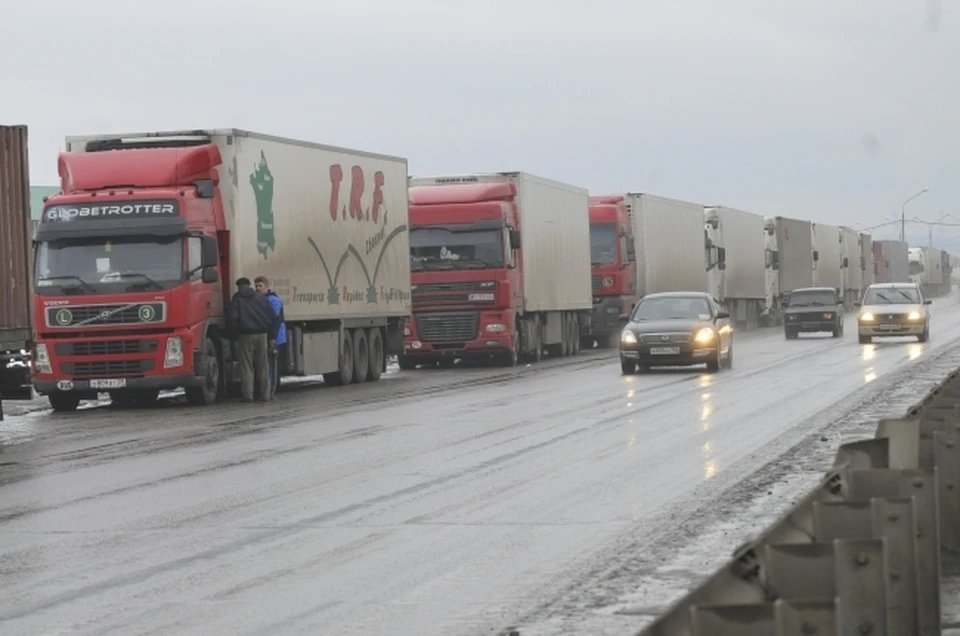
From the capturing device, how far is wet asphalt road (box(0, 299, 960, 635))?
30.2 ft

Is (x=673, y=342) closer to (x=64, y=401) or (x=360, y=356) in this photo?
(x=360, y=356)

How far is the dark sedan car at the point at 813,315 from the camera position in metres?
54.0

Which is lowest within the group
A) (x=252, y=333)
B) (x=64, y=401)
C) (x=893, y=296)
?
(x=64, y=401)

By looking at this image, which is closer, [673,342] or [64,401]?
[64,401]

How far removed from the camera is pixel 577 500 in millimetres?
13523

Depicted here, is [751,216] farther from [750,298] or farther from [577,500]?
[577,500]

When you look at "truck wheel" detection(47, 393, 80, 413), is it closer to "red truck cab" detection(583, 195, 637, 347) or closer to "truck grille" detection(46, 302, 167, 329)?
"truck grille" detection(46, 302, 167, 329)

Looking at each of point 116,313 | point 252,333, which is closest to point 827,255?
point 252,333

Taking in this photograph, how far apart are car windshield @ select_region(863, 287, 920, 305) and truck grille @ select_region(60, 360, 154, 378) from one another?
24713mm

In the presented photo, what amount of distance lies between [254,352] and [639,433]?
9.38 m

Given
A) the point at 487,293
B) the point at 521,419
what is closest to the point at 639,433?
the point at 521,419

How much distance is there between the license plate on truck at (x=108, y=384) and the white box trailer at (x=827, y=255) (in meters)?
51.4

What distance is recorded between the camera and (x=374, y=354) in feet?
113

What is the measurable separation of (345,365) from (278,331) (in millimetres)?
4453
